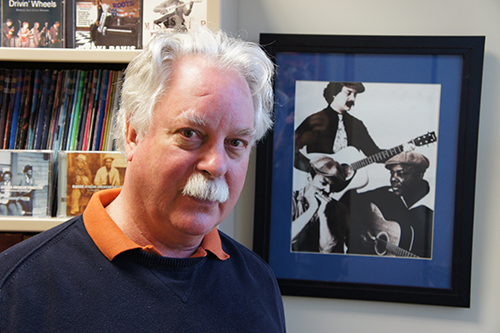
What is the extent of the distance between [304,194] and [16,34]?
1115mm

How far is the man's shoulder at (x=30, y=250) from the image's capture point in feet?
2.26

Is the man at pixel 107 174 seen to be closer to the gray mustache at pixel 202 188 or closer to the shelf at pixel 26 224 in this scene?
the shelf at pixel 26 224

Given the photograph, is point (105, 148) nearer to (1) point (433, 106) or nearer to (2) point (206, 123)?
(2) point (206, 123)

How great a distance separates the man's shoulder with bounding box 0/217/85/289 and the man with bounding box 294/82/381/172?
0.91 m

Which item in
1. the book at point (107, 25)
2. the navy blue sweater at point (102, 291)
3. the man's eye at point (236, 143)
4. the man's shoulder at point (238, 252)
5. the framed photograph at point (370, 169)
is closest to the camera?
the navy blue sweater at point (102, 291)

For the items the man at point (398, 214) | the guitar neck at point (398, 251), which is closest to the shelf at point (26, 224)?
the man at point (398, 214)

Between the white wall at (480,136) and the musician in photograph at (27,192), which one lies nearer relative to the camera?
the musician in photograph at (27,192)

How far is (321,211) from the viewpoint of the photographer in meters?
1.38

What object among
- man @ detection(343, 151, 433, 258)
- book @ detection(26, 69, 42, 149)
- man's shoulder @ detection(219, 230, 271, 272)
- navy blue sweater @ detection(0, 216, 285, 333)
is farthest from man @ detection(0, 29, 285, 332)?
man @ detection(343, 151, 433, 258)

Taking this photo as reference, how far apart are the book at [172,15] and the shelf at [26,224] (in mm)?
619

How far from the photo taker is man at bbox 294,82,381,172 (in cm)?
136

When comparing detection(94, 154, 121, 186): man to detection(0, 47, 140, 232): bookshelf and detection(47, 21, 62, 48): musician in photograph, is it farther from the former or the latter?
detection(47, 21, 62, 48): musician in photograph

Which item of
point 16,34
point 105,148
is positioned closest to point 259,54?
point 105,148

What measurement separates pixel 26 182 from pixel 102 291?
0.58 m
